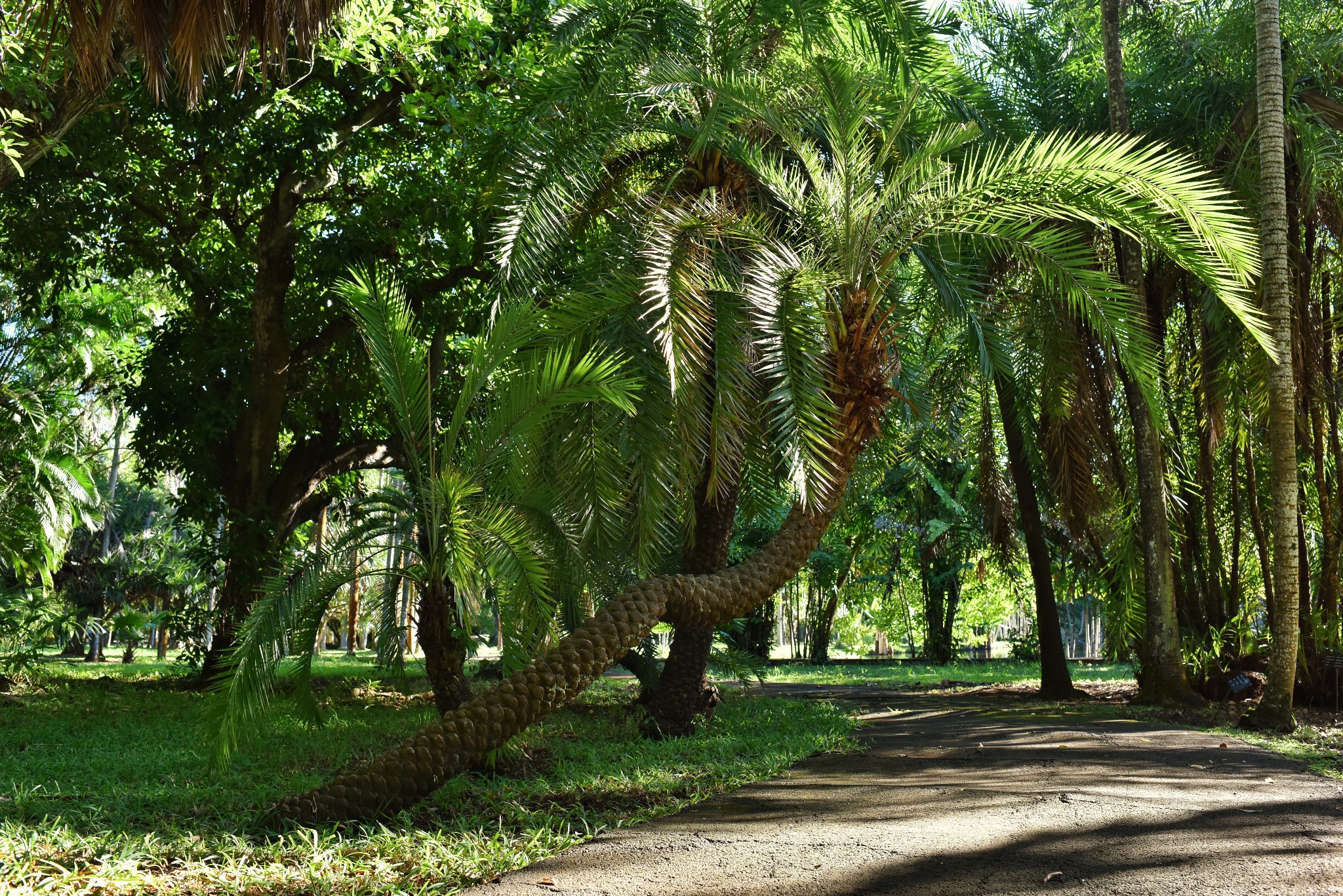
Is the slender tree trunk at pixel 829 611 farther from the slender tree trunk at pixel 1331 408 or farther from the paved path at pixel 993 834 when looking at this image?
the paved path at pixel 993 834

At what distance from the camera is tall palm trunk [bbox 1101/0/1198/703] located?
11.3m

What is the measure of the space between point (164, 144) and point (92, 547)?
31.5 metres

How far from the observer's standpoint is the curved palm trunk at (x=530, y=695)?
215 inches

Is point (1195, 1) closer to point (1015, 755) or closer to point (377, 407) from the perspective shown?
point (1015, 755)

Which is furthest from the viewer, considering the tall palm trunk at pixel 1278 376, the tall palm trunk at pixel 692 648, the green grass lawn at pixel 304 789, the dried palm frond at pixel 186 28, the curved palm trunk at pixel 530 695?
the tall palm trunk at pixel 692 648

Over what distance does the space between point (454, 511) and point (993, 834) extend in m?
3.65

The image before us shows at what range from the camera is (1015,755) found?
7723mm

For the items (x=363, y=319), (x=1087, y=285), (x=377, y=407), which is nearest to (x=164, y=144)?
(x=377, y=407)

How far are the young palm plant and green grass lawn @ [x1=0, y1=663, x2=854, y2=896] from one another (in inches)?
33.4

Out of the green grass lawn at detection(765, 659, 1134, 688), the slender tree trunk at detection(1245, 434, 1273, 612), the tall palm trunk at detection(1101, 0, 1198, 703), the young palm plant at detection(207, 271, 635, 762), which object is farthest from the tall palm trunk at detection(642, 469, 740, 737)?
the green grass lawn at detection(765, 659, 1134, 688)

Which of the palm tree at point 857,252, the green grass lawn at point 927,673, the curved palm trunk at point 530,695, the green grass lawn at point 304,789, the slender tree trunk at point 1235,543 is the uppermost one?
the palm tree at point 857,252

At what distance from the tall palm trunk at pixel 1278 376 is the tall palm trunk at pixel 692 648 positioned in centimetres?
514

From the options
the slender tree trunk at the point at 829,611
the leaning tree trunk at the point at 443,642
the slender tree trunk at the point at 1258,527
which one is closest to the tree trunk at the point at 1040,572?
the slender tree trunk at the point at 1258,527

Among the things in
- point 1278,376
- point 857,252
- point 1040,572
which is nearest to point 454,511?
point 857,252
